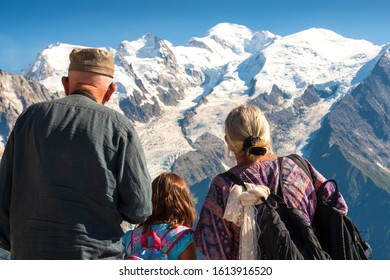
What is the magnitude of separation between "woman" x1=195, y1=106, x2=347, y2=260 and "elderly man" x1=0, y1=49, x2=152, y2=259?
4.02 ft

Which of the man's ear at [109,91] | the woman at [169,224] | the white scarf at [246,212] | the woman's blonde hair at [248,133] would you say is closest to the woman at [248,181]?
the woman's blonde hair at [248,133]

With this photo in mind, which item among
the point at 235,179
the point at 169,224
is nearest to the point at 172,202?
the point at 169,224

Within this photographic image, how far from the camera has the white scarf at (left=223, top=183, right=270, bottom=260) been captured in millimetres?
7500

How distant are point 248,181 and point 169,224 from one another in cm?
129

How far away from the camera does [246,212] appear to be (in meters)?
7.59

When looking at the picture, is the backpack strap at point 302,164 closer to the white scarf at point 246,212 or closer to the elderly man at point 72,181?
the white scarf at point 246,212

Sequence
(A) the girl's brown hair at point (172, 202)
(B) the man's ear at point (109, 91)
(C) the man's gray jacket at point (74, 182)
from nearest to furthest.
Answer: (C) the man's gray jacket at point (74, 182), (B) the man's ear at point (109, 91), (A) the girl's brown hair at point (172, 202)

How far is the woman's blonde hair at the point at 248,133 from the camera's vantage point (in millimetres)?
7758

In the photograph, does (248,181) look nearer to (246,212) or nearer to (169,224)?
(246,212)

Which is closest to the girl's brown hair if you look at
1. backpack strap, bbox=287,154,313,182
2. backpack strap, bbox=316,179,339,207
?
backpack strap, bbox=287,154,313,182

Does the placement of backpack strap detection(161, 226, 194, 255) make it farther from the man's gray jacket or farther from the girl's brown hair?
the man's gray jacket

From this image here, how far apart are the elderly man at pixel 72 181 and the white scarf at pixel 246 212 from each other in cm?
122
